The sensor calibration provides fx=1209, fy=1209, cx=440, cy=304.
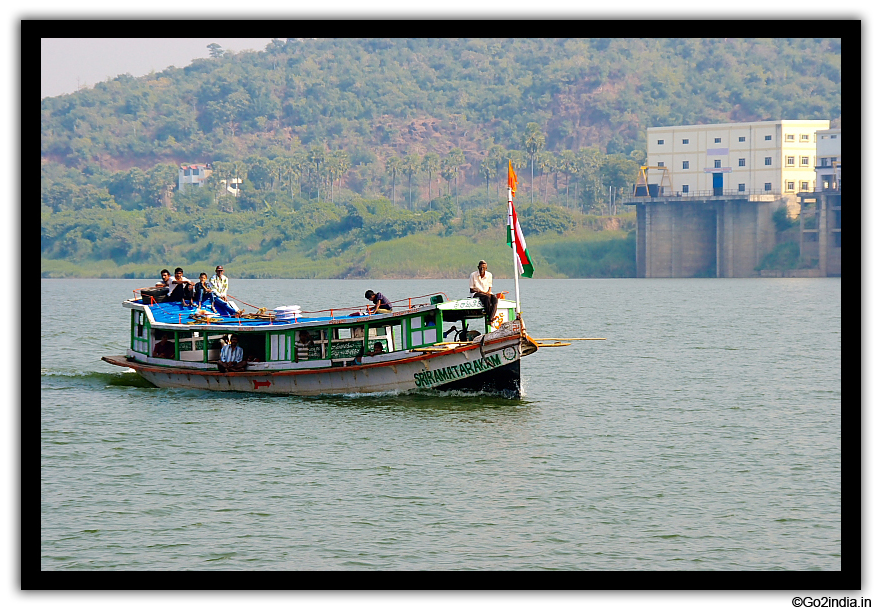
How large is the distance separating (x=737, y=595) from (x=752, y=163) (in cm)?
19306

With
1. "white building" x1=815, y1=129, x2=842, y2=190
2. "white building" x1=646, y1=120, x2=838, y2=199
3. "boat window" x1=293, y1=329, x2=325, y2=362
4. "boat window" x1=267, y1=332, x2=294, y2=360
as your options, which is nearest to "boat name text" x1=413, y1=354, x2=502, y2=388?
"boat window" x1=293, y1=329, x2=325, y2=362

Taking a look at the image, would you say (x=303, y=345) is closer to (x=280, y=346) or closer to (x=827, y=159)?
(x=280, y=346)

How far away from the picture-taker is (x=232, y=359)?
41.9 m

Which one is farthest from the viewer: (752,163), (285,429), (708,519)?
(752,163)

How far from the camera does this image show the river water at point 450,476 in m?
22.2

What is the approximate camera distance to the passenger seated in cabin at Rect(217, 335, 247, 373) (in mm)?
41781

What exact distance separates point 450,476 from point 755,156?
177966 millimetres

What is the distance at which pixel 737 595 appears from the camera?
1204 cm

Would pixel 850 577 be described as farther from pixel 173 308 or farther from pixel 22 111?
pixel 173 308

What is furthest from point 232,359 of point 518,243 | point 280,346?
point 518,243

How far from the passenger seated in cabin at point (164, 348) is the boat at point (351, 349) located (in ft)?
0.50

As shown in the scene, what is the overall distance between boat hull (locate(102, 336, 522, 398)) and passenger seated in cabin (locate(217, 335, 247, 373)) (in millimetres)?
221

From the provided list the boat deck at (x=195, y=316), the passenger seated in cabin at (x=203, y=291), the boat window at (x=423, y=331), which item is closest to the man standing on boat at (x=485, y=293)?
the boat window at (x=423, y=331)

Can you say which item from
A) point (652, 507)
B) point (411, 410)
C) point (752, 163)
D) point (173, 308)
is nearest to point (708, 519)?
point (652, 507)
